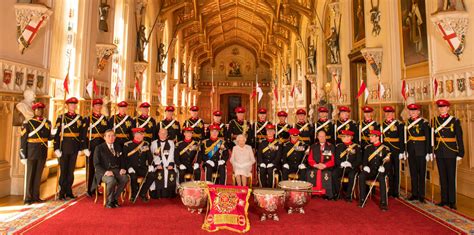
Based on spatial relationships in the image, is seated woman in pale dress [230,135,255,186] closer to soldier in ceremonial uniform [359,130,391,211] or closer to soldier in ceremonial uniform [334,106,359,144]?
soldier in ceremonial uniform [359,130,391,211]

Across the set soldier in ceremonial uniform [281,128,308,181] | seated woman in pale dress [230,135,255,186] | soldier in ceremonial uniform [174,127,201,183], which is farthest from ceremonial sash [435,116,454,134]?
soldier in ceremonial uniform [174,127,201,183]

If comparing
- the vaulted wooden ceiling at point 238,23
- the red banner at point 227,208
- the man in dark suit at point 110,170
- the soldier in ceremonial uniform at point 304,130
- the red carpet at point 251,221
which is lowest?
the red carpet at point 251,221

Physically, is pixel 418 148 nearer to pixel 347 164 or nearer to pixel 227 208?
pixel 347 164

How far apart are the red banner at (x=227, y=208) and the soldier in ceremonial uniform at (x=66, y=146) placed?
3.16 m

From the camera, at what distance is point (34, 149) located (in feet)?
17.6

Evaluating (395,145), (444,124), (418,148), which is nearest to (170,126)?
(395,145)

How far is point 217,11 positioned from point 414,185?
2040cm

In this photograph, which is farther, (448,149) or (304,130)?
(304,130)

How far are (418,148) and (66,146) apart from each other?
6.82 meters

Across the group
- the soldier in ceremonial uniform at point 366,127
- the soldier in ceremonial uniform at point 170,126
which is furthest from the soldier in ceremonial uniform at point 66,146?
the soldier in ceremonial uniform at point 366,127

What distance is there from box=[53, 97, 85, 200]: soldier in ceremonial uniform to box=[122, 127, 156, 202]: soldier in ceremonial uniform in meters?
1.06

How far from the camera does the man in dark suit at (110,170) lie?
5.16 m

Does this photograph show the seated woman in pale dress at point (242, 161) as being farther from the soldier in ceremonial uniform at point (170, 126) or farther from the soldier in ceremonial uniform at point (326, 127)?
the soldier in ceremonial uniform at point (326, 127)

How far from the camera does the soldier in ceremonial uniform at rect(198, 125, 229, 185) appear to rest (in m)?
6.16
